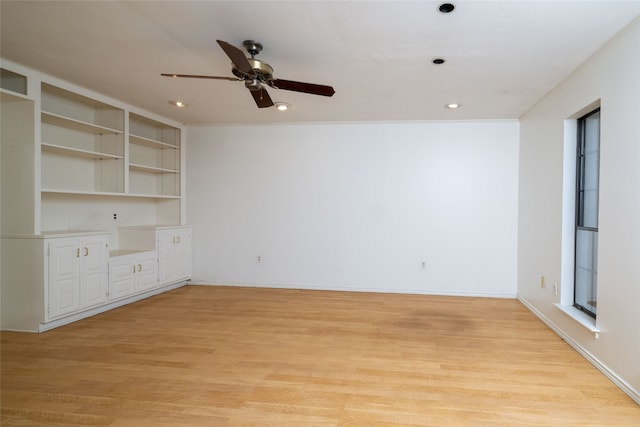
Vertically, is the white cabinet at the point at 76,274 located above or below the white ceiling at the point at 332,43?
below

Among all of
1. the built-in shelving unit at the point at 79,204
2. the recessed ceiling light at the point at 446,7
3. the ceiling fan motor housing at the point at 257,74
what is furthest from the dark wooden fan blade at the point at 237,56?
the built-in shelving unit at the point at 79,204

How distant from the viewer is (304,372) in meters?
2.50

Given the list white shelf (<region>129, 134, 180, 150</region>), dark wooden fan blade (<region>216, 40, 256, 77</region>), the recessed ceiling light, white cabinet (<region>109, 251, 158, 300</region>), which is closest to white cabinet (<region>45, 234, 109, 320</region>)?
white cabinet (<region>109, 251, 158, 300</region>)

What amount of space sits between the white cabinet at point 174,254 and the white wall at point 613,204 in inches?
179

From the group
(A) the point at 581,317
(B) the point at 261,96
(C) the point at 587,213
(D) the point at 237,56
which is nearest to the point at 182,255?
(B) the point at 261,96

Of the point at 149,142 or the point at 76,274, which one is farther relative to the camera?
the point at 149,142

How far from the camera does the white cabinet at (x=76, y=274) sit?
10.9 feet

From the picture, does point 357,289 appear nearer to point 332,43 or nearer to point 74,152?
point 332,43

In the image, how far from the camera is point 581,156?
3.15 meters

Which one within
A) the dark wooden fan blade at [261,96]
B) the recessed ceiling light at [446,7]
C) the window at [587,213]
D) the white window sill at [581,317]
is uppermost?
the recessed ceiling light at [446,7]

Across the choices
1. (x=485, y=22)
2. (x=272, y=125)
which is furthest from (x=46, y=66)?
(x=485, y=22)

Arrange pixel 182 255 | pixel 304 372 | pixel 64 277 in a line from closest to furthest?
pixel 304 372 < pixel 64 277 < pixel 182 255

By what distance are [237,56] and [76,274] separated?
111 inches

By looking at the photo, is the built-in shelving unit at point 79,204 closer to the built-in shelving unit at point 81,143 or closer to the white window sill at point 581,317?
the built-in shelving unit at point 81,143
